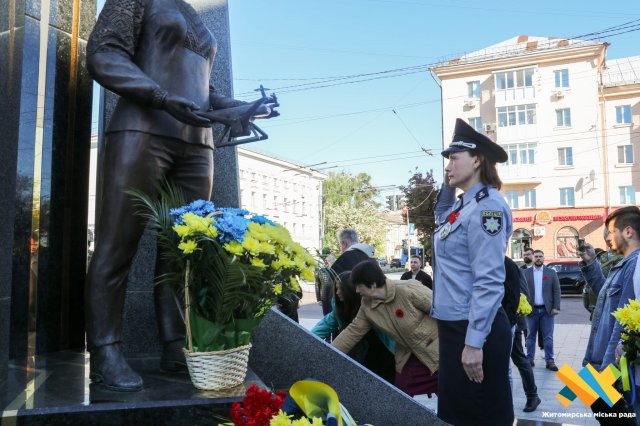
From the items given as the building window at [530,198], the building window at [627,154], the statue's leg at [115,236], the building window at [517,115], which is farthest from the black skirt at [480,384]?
the building window at [627,154]

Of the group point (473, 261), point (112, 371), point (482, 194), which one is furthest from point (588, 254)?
point (112, 371)

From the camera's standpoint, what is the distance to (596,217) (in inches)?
1420

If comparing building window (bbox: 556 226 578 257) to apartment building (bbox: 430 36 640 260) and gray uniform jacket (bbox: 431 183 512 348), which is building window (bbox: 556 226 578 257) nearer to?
apartment building (bbox: 430 36 640 260)

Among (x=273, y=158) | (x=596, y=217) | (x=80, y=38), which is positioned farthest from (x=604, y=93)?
(x=80, y=38)

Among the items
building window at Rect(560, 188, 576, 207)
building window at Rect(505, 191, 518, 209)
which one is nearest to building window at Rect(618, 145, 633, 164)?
building window at Rect(560, 188, 576, 207)

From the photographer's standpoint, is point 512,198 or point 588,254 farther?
point 512,198

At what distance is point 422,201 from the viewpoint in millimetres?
41875

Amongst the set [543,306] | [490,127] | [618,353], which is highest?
[490,127]

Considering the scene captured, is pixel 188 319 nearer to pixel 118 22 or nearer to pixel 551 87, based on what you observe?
pixel 118 22

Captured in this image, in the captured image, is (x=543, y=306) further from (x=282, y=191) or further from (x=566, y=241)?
(x=282, y=191)

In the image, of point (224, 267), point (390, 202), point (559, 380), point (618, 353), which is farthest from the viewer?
point (390, 202)

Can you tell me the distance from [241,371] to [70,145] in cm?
184

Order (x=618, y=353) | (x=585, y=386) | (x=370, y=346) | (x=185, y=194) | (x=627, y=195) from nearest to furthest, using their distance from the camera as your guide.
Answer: (x=585, y=386)
(x=185, y=194)
(x=618, y=353)
(x=370, y=346)
(x=627, y=195)

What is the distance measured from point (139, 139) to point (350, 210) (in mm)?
53106
